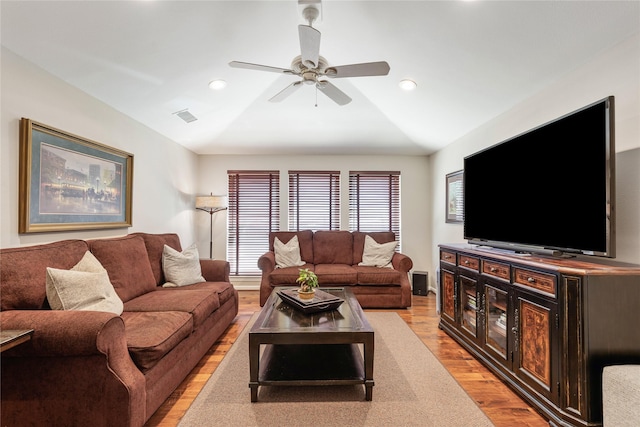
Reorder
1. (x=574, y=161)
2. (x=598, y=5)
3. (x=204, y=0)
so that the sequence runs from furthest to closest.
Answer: (x=204, y=0), (x=574, y=161), (x=598, y=5)

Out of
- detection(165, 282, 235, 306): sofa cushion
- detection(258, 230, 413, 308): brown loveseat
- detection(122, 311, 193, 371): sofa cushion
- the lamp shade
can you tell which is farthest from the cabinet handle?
the lamp shade

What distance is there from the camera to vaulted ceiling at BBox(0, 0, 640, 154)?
6.59ft

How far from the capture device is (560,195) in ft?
6.91

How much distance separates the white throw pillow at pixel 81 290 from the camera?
1.89 m

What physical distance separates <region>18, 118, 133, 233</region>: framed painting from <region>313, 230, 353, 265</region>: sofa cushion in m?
2.63

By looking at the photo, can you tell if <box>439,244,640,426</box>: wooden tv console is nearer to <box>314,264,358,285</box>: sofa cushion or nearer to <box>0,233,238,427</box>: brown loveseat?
<box>314,264,358,285</box>: sofa cushion

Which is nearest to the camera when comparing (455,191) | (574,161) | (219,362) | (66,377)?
(66,377)

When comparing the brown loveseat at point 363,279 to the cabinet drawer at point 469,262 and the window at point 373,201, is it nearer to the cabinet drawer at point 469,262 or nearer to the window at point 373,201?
the window at point 373,201

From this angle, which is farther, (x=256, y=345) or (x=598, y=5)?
(x=256, y=345)

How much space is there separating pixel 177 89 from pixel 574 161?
3493 millimetres

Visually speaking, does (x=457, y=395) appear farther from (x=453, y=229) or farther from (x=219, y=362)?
(x=453, y=229)

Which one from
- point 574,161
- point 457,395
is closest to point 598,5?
point 574,161

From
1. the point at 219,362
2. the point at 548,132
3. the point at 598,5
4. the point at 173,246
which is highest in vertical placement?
the point at 598,5

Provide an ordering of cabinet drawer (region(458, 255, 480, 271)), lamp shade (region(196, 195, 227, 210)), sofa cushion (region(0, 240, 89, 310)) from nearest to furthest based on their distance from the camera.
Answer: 1. sofa cushion (region(0, 240, 89, 310))
2. cabinet drawer (region(458, 255, 480, 271))
3. lamp shade (region(196, 195, 227, 210))
